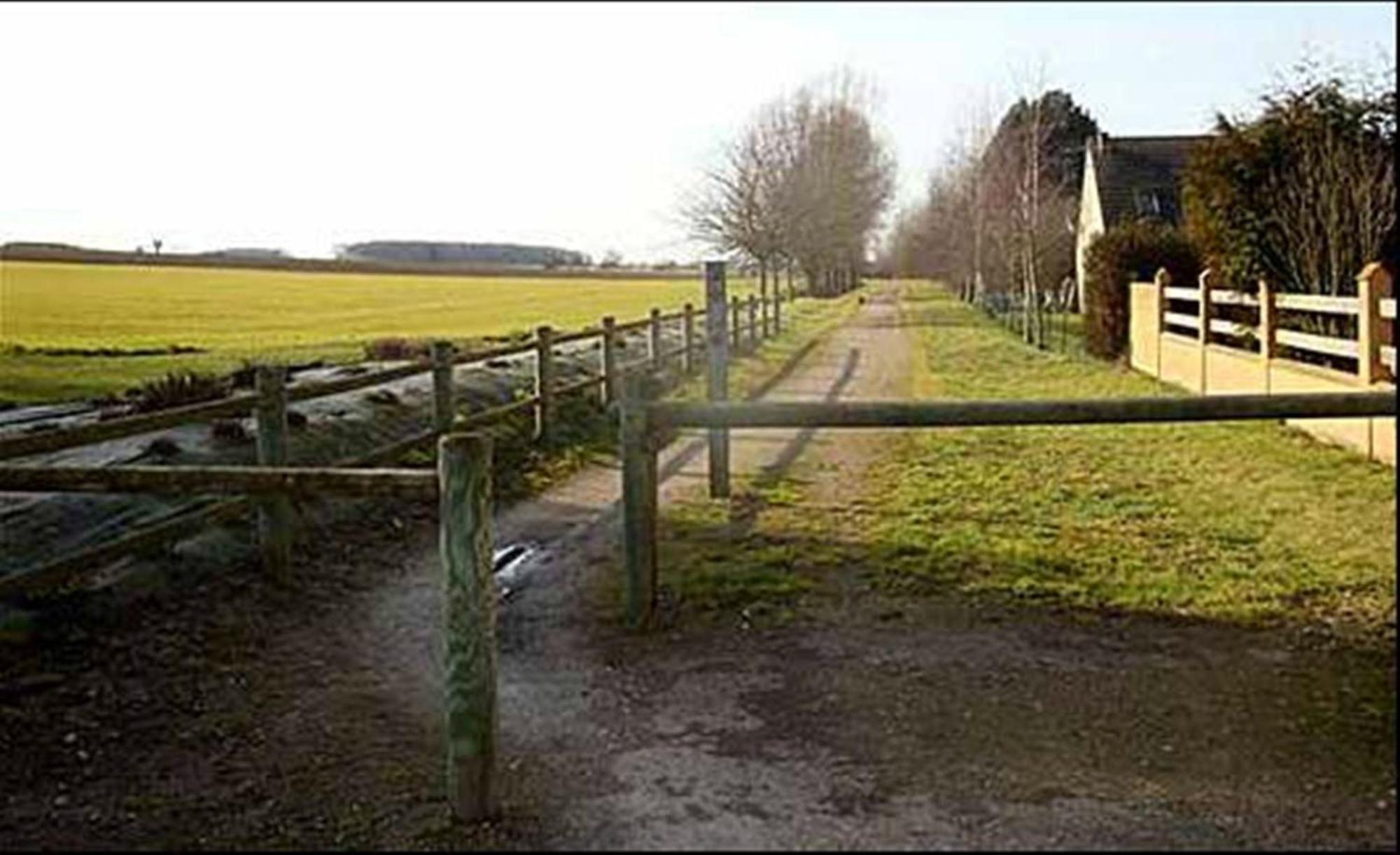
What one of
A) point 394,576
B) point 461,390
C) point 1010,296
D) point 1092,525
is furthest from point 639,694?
point 1010,296

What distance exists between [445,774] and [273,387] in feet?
11.7

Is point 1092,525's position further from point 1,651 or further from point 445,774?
point 1,651

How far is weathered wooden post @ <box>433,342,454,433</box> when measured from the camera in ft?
31.3

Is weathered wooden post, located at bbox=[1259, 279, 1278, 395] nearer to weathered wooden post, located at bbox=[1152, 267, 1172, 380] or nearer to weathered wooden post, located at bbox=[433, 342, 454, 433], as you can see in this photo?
weathered wooden post, located at bbox=[1152, 267, 1172, 380]

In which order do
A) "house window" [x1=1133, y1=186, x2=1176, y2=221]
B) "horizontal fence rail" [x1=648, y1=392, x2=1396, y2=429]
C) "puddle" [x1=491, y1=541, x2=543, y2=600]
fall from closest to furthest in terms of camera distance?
1. "horizontal fence rail" [x1=648, y1=392, x2=1396, y2=429]
2. "puddle" [x1=491, y1=541, x2=543, y2=600]
3. "house window" [x1=1133, y1=186, x2=1176, y2=221]

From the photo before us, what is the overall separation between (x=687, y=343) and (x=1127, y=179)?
1319 inches

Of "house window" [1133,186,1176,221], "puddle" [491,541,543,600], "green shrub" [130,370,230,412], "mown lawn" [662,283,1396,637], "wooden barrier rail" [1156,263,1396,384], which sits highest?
"house window" [1133,186,1176,221]

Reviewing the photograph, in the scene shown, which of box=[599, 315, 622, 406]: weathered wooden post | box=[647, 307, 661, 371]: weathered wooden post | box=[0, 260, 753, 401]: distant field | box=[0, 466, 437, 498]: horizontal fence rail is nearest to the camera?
box=[0, 466, 437, 498]: horizontal fence rail

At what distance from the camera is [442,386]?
380 inches

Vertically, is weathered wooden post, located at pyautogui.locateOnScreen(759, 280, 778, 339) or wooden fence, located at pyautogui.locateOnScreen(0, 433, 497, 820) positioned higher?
weathered wooden post, located at pyautogui.locateOnScreen(759, 280, 778, 339)

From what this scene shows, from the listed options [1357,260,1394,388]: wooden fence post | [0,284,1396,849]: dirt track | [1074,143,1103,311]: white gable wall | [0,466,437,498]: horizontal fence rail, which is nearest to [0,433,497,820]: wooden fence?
[0,284,1396,849]: dirt track

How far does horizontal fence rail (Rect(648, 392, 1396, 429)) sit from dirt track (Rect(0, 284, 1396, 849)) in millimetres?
724

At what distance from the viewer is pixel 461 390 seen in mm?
14289

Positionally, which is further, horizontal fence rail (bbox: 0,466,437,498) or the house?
the house
